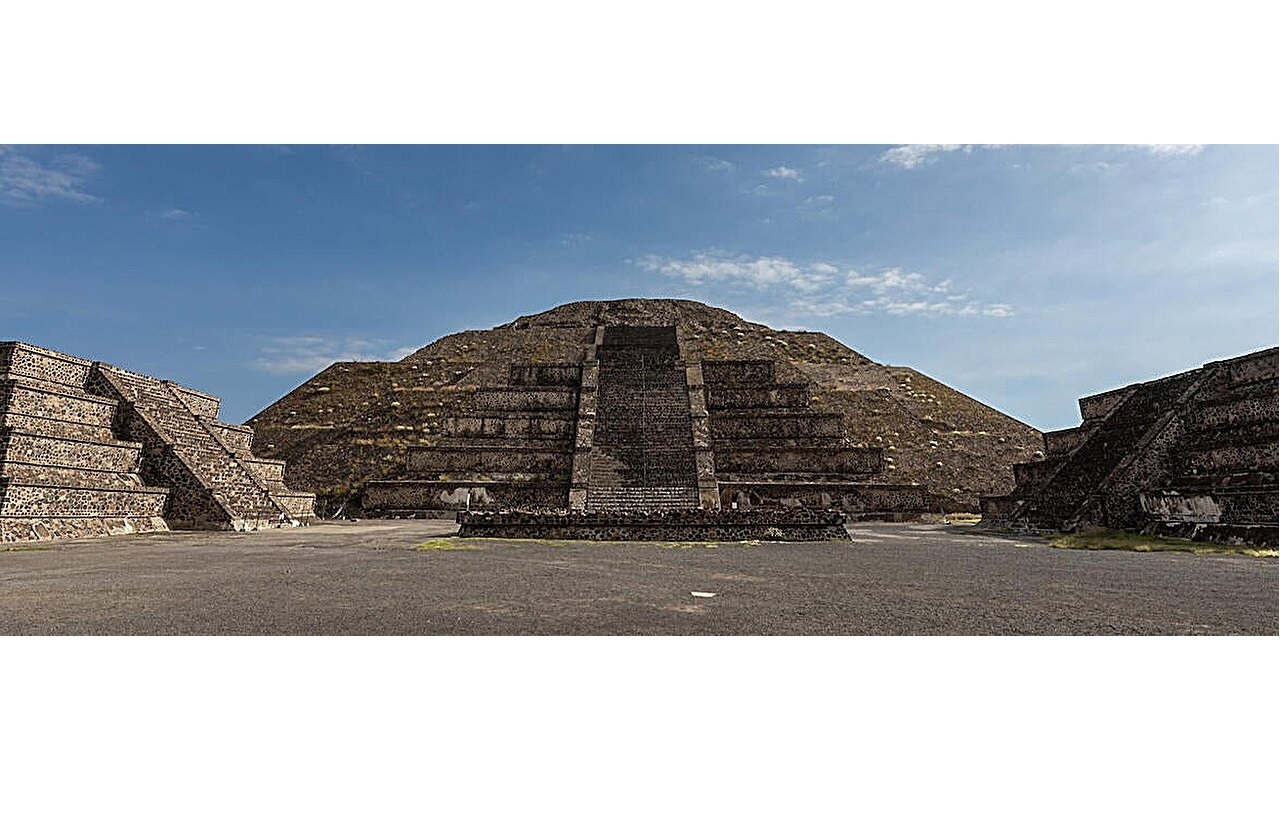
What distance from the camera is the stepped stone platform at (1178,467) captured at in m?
11.0

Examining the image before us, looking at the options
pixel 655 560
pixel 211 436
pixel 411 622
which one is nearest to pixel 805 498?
pixel 655 560

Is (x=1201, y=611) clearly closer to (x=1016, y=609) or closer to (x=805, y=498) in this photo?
(x=1016, y=609)

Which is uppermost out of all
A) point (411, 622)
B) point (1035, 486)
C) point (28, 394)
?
point (28, 394)

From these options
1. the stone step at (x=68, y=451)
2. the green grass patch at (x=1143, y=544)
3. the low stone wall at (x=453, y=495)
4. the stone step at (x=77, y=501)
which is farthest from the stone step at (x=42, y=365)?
the green grass patch at (x=1143, y=544)

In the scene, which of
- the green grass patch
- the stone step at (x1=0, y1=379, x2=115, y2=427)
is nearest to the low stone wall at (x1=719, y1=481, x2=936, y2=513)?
the green grass patch

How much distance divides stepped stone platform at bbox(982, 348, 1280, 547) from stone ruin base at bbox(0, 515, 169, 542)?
55.0ft

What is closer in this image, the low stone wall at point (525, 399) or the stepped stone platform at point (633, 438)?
the stepped stone platform at point (633, 438)

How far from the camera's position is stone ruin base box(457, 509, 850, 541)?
12414 mm

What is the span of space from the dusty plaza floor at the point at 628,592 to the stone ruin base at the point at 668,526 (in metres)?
2.09

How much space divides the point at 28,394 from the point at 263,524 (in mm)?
4813

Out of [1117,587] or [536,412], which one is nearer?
[1117,587]

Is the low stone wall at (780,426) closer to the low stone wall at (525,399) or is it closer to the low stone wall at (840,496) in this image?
the low stone wall at (840,496)

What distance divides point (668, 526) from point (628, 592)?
21.8ft

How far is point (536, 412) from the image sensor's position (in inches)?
944
